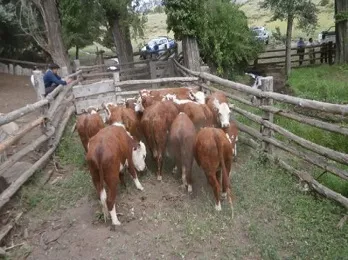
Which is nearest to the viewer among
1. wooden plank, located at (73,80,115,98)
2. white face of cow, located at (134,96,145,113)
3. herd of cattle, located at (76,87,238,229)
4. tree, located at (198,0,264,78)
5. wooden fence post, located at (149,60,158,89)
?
herd of cattle, located at (76,87,238,229)

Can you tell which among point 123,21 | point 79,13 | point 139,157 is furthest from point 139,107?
point 79,13

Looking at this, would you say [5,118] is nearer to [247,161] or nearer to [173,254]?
[173,254]

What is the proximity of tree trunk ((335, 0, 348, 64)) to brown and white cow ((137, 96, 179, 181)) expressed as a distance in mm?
15518

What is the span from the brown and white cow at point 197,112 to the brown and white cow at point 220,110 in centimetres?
10

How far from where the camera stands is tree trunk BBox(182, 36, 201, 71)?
14.2 m

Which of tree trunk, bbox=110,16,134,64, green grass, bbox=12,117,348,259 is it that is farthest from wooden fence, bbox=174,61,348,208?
tree trunk, bbox=110,16,134,64

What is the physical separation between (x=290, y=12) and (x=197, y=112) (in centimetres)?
1296

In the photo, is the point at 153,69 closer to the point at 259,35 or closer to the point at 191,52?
the point at 191,52

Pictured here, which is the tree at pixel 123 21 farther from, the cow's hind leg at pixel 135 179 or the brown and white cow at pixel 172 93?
the cow's hind leg at pixel 135 179

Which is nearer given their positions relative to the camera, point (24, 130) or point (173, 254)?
point (173, 254)

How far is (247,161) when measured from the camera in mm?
6906

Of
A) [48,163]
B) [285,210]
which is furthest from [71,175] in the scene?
[285,210]

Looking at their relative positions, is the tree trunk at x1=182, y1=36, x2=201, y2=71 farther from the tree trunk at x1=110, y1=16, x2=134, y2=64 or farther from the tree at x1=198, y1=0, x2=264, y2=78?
the tree trunk at x1=110, y1=16, x2=134, y2=64

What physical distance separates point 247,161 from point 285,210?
1684 millimetres
